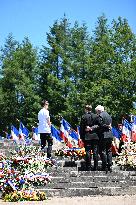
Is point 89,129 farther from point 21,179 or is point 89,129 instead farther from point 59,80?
point 59,80

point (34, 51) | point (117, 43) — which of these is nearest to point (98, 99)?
point (117, 43)

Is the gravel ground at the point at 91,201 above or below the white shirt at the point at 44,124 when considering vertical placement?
below

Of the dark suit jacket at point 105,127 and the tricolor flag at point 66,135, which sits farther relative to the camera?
the tricolor flag at point 66,135

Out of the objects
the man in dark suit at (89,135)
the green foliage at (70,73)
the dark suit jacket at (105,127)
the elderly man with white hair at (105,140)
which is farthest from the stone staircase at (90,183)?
the green foliage at (70,73)

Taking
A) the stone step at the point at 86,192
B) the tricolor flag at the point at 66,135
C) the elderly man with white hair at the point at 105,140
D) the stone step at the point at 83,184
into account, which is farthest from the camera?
the tricolor flag at the point at 66,135

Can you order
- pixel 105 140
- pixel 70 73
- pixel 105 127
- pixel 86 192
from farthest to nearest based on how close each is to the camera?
1. pixel 70 73
2. pixel 105 127
3. pixel 105 140
4. pixel 86 192

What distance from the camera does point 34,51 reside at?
50906 millimetres

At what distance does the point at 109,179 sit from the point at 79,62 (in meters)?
34.7

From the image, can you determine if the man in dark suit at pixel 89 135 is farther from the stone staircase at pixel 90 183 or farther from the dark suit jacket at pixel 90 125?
the stone staircase at pixel 90 183

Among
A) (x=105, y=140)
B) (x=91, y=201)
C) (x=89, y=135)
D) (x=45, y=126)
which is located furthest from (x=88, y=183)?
(x=45, y=126)

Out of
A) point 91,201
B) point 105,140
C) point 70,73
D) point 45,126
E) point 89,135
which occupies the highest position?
point 70,73

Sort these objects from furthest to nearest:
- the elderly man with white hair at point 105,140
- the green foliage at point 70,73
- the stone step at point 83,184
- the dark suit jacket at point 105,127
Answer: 1. the green foliage at point 70,73
2. the dark suit jacket at point 105,127
3. the elderly man with white hair at point 105,140
4. the stone step at point 83,184

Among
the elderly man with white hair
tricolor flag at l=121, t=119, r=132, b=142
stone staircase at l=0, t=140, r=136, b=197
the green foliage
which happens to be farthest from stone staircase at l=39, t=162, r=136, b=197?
the green foliage

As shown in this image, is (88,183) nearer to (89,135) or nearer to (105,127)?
(89,135)
